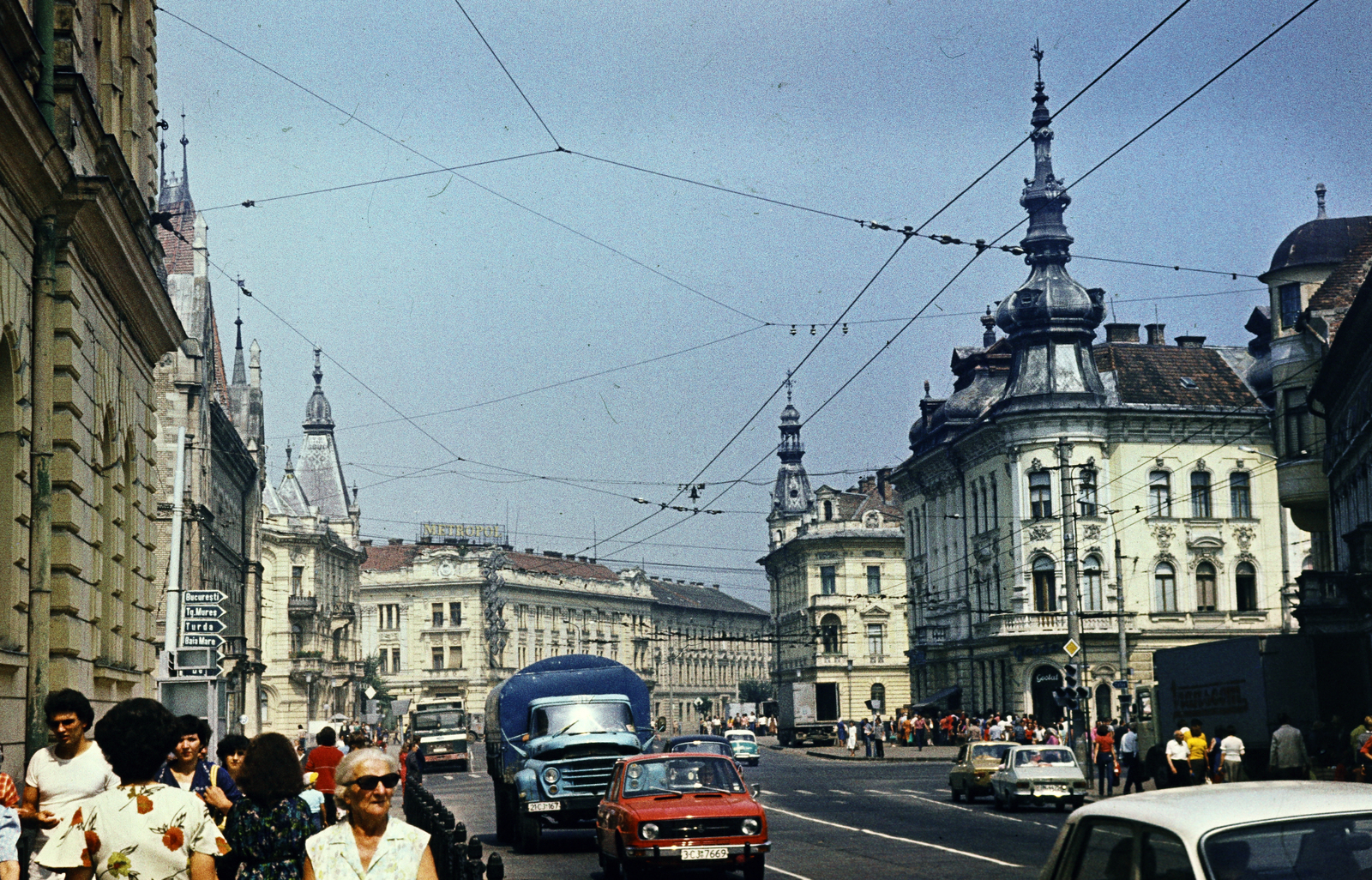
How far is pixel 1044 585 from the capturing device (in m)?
76.5

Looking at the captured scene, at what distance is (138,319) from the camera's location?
2353 centimetres

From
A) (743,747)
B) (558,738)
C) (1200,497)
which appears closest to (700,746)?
(558,738)

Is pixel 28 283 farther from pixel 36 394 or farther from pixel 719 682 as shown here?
pixel 719 682

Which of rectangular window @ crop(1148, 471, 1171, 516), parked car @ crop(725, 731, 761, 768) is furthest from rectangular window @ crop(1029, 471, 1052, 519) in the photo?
parked car @ crop(725, 731, 761, 768)

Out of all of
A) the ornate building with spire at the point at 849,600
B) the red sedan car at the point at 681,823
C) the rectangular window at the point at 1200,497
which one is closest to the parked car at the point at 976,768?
the red sedan car at the point at 681,823

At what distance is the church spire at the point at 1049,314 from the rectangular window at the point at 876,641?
145 feet

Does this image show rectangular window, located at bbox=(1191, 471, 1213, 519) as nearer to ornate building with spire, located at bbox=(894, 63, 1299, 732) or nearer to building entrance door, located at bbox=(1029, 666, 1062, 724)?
ornate building with spire, located at bbox=(894, 63, 1299, 732)

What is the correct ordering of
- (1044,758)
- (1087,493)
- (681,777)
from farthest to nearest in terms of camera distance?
(1087,493) < (1044,758) < (681,777)

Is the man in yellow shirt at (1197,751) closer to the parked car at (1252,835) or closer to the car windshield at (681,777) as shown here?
the car windshield at (681,777)

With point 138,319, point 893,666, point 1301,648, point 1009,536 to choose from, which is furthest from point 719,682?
point 138,319

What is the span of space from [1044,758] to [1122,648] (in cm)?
2568

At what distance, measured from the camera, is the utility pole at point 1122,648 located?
6003 cm

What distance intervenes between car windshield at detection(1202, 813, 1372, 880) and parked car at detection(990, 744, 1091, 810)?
28522mm

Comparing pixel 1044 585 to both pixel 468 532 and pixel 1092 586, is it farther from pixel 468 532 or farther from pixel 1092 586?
pixel 468 532
